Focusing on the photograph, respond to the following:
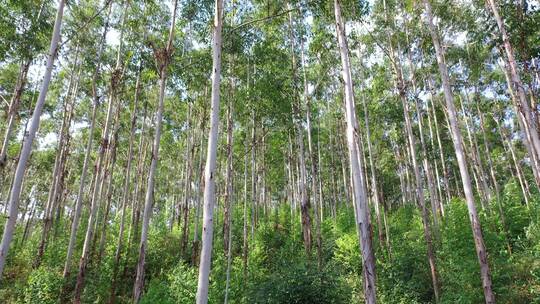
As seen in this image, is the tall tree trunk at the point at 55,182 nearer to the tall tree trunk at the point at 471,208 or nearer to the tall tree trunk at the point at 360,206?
the tall tree trunk at the point at 360,206

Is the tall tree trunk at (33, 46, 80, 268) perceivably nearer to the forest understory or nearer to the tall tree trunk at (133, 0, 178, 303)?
the forest understory

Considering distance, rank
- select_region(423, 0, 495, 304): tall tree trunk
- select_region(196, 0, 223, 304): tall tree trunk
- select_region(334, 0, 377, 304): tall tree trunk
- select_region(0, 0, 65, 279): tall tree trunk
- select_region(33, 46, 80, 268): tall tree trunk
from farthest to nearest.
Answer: select_region(33, 46, 80, 268): tall tree trunk → select_region(423, 0, 495, 304): tall tree trunk → select_region(0, 0, 65, 279): tall tree trunk → select_region(334, 0, 377, 304): tall tree trunk → select_region(196, 0, 223, 304): tall tree trunk

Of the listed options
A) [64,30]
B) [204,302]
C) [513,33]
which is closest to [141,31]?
[64,30]

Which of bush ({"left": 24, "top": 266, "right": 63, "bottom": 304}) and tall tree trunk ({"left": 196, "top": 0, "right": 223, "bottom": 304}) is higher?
tall tree trunk ({"left": 196, "top": 0, "right": 223, "bottom": 304})

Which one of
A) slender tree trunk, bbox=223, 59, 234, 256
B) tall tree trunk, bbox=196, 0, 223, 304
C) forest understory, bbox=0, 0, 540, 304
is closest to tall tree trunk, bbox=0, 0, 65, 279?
forest understory, bbox=0, 0, 540, 304

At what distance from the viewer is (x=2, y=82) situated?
15.4m

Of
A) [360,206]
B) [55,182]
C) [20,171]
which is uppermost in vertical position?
[55,182]

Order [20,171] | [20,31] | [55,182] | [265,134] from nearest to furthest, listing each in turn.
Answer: [20,171] < [20,31] < [265,134] < [55,182]

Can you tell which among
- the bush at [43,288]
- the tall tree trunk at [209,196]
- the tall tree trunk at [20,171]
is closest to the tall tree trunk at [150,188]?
the tall tree trunk at [20,171]

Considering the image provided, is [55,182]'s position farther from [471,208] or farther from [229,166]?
[471,208]

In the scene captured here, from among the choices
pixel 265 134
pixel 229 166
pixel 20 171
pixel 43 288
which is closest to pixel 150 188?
pixel 20 171

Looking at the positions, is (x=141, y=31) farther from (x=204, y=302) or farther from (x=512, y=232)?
(x=512, y=232)

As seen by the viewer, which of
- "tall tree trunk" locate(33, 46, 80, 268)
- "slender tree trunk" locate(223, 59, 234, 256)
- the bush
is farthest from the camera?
"tall tree trunk" locate(33, 46, 80, 268)

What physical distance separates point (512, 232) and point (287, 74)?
418 inches
